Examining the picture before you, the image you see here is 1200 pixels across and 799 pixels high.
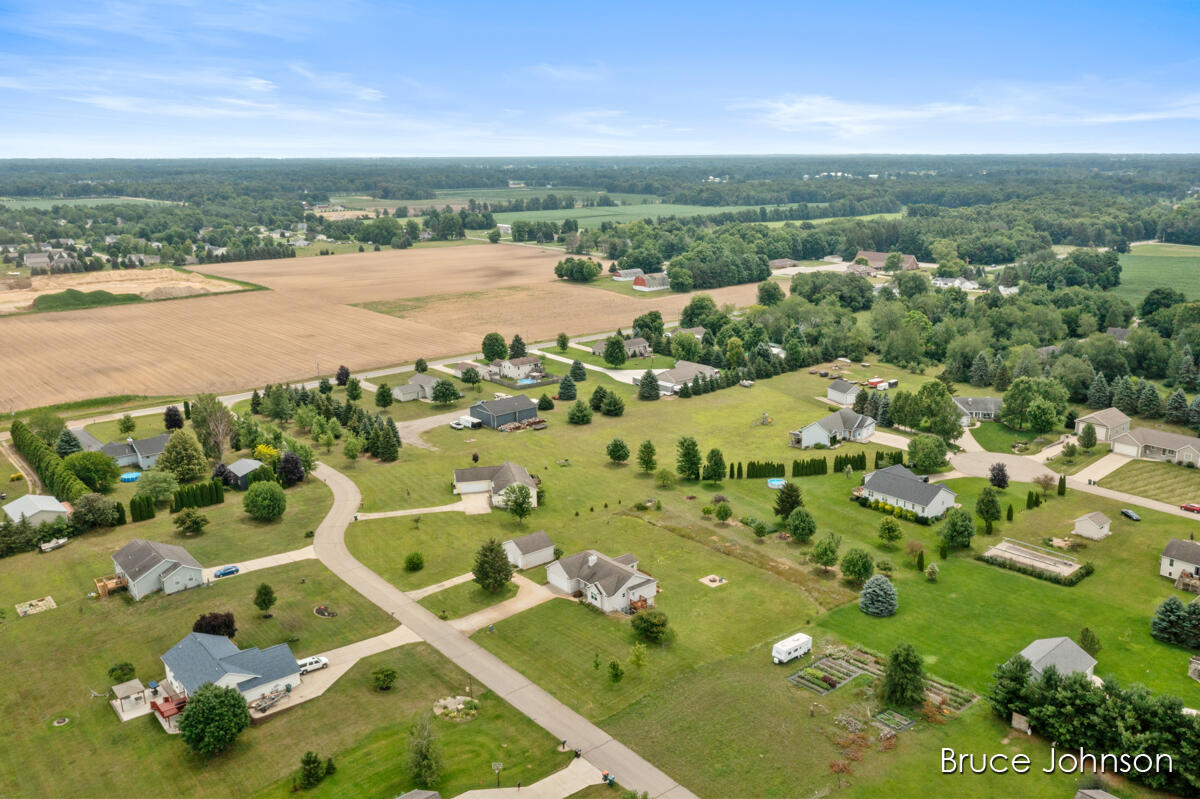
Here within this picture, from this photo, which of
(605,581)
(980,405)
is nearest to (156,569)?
(605,581)

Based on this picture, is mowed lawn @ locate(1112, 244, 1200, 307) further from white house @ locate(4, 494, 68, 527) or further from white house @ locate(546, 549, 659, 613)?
white house @ locate(4, 494, 68, 527)

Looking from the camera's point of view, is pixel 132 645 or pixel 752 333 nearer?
pixel 132 645

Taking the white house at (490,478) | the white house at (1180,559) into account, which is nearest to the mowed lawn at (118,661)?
the white house at (490,478)

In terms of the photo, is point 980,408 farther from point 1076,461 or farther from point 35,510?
point 35,510

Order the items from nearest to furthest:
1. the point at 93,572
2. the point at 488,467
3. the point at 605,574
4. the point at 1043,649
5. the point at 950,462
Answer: the point at 1043,649 → the point at 605,574 → the point at 93,572 → the point at 488,467 → the point at 950,462

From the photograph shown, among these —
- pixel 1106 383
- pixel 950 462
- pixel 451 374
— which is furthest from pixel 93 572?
pixel 1106 383

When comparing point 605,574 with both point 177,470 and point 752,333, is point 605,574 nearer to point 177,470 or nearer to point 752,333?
point 177,470

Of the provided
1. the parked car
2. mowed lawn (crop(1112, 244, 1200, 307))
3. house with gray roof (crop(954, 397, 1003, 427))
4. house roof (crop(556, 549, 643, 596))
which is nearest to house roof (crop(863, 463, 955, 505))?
house roof (crop(556, 549, 643, 596))

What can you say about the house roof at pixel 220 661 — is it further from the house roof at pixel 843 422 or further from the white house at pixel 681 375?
the white house at pixel 681 375
